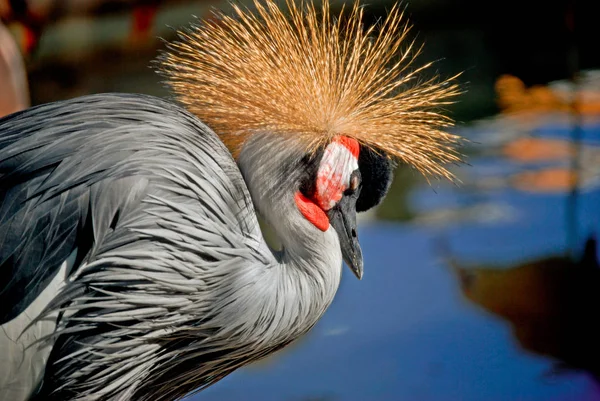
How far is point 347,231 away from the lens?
111cm

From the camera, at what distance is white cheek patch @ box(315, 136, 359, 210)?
3.46ft

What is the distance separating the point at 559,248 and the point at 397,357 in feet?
1.60

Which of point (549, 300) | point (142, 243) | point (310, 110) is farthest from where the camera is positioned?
point (549, 300)

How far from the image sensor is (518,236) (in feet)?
6.48

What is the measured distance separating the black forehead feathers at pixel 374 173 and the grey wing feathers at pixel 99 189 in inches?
7.1

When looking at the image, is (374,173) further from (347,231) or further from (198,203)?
(198,203)

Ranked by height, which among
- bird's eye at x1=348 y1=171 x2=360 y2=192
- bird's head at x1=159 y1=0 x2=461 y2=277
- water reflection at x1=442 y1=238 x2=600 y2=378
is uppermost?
bird's head at x1=159 y1=0 x2=461 y2=277

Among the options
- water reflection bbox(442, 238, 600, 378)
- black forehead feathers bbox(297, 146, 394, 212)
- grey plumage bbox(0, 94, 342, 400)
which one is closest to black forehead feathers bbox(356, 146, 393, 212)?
black forehead feathers bbox(297, 146, 394, 212)

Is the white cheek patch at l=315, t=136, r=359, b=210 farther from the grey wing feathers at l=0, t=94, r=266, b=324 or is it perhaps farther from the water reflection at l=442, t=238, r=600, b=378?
the water reflection at l=442, t=238, r=600, b=378

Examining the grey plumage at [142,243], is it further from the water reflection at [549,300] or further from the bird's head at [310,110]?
the water reflection at [549,300]

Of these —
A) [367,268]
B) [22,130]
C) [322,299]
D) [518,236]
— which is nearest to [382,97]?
[322,299]

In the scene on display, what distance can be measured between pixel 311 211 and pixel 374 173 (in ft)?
0.41

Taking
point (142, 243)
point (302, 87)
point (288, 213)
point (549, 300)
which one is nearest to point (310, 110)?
point (302, 87)

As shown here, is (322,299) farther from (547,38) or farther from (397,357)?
(547,38)
